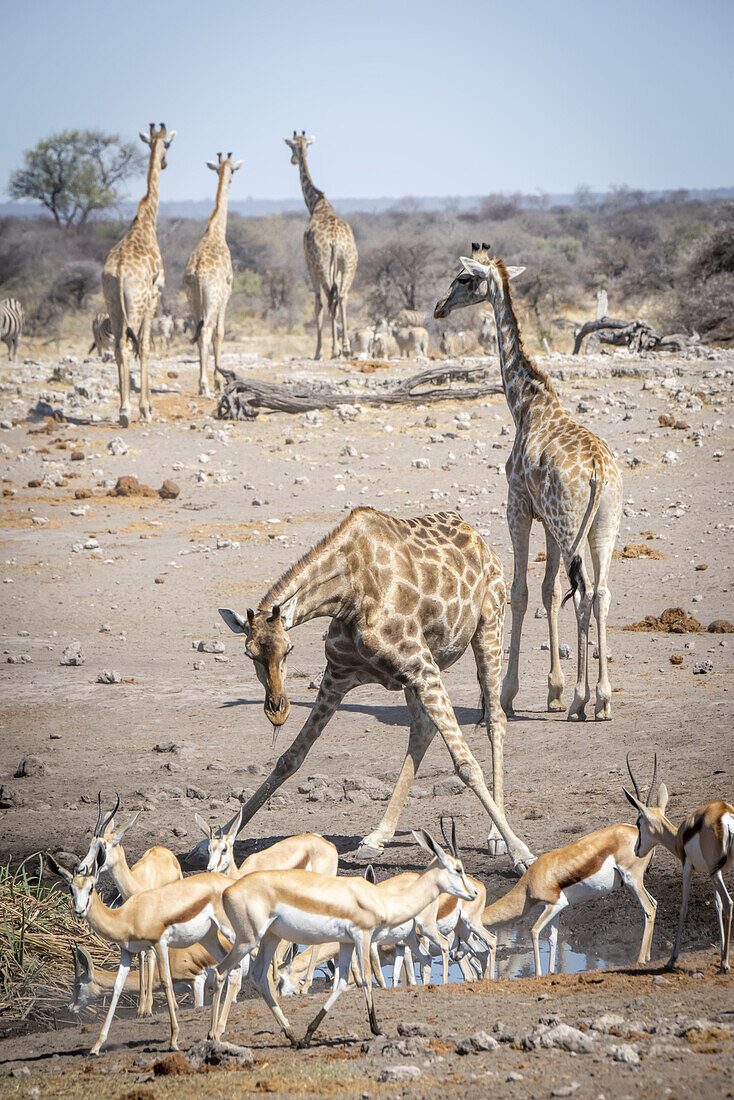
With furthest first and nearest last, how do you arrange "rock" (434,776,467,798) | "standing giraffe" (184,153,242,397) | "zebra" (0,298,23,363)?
"zebra" (0,298,23,363), "standing giraffe" (184,153,242,397), "rock" (434,776,467,798)

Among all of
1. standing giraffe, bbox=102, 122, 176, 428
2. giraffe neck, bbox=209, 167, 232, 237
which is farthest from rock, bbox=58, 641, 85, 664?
giraffe neck, bbox=209, 167, 232, 237

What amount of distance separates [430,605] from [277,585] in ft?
3.84

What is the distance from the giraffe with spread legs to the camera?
6.26 metres

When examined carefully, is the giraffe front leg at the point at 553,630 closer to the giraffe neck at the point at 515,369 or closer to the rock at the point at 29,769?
the giraffe neck at the point at 515,369

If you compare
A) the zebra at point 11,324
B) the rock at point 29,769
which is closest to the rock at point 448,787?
the rock at point 29,769

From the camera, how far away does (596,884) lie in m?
5.67

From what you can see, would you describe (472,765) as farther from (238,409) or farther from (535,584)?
Result: (238,409)

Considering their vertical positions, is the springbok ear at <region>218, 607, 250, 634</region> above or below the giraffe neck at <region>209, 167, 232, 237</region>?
below

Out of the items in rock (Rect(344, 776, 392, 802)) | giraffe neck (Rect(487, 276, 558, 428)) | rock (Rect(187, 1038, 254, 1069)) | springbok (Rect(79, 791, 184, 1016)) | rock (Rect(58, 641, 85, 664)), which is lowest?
rock (Rect(344, 776, 392, 802))

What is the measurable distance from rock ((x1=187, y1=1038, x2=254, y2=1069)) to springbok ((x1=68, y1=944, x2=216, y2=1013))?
1027 mm

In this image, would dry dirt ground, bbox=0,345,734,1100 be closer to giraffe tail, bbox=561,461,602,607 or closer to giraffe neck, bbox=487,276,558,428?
giraffe tail, bbox=561,461,602,607

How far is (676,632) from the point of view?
1093cm

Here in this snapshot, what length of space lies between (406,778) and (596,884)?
5.58ft

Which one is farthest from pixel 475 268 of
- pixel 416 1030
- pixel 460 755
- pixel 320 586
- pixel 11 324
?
pixel 11 324
